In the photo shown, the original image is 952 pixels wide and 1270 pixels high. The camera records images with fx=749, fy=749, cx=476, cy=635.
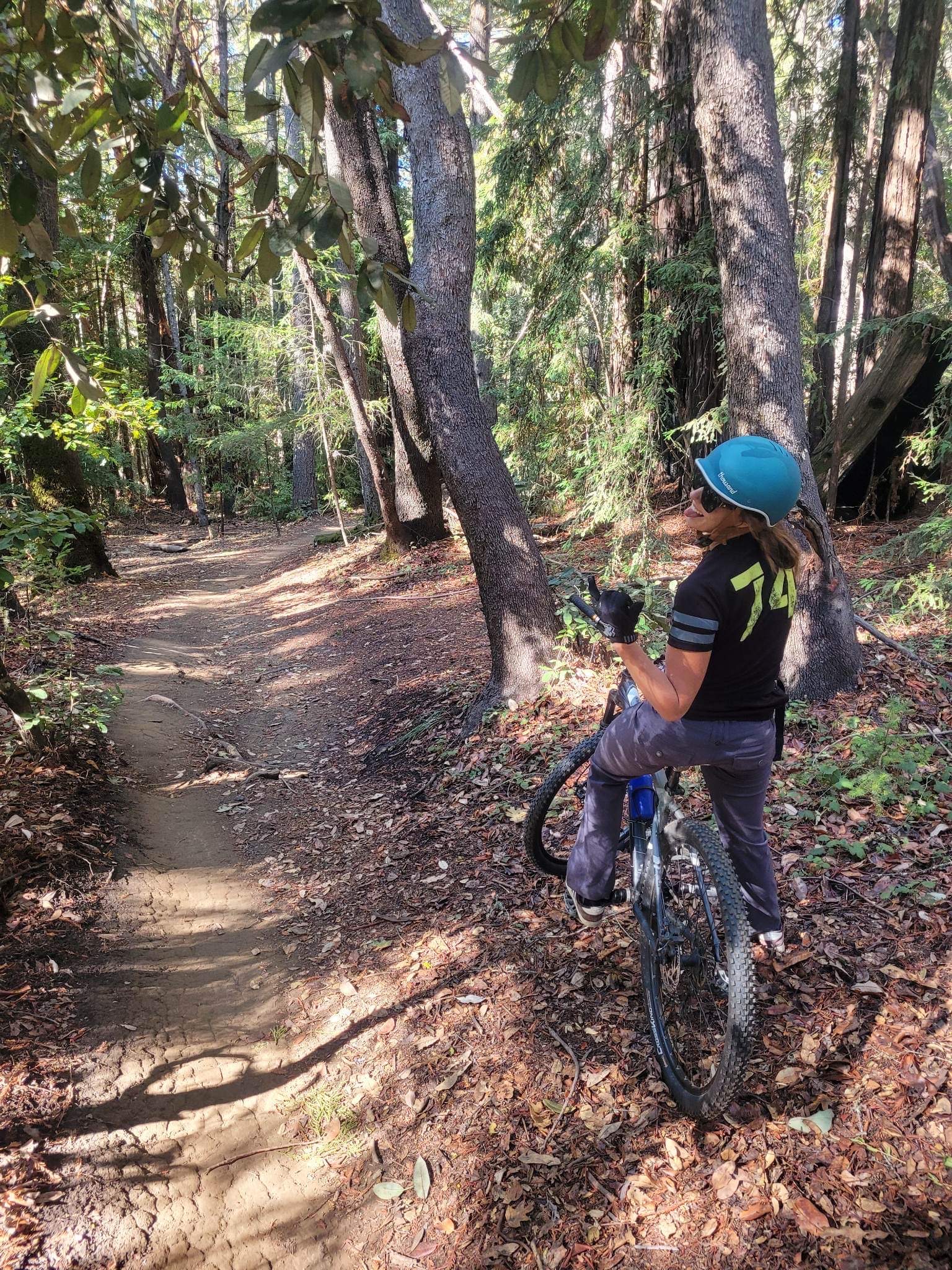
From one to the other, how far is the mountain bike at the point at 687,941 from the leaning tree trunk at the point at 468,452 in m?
2.65

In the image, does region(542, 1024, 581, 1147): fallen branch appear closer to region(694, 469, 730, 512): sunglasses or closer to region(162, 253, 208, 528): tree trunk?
region(694, 469, 730, 512): sunglasses

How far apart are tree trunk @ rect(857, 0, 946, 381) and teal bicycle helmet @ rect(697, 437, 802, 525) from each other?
807 cm

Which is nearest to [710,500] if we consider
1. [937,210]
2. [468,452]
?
[468,452]

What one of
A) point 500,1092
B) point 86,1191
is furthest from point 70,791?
point 500,1092

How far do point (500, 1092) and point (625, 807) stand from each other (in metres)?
1.36

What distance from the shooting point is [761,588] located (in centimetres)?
260

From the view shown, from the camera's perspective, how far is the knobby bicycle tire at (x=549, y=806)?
12.1 ft

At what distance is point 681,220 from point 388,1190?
420 inches

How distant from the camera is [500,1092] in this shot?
3182 millimetres

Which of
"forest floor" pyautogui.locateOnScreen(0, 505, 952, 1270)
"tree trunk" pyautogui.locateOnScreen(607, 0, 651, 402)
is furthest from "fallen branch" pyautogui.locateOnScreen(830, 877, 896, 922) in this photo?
"tree trunk" pyautogui.locateOnScreen(607, 0, 651, 402)

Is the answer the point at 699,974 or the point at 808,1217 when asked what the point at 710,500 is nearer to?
the point at 699,974

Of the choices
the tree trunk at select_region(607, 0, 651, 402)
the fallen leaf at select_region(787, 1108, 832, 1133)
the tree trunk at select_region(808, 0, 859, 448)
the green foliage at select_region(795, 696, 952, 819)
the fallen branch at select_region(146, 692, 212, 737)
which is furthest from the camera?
the tree trunk at select_region(808, 0, 859, 448)

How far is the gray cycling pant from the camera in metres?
2.85

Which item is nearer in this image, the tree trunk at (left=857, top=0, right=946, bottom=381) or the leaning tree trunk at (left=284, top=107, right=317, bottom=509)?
the tree trunk at (left=857, top=0, right=946, bottom=381)
